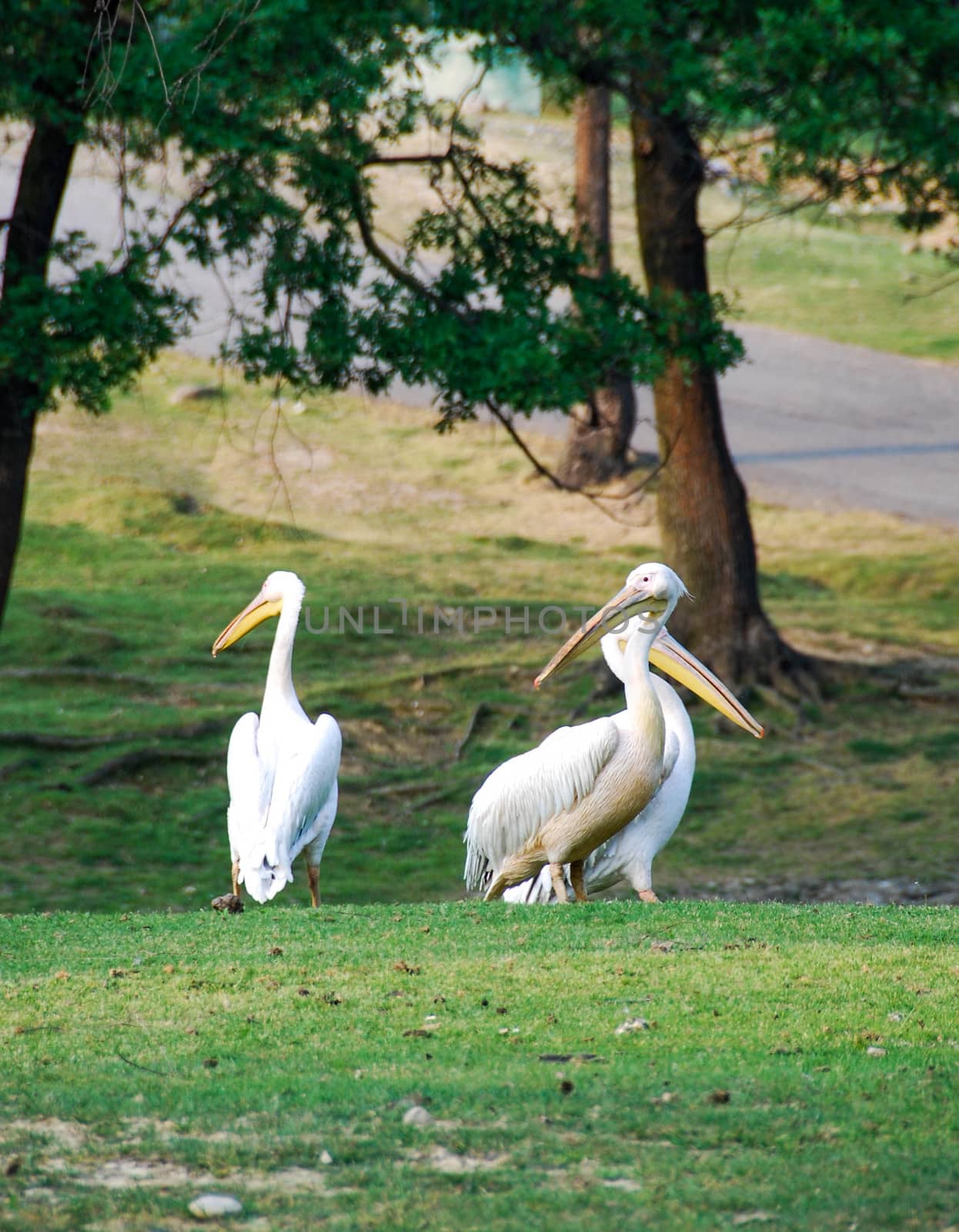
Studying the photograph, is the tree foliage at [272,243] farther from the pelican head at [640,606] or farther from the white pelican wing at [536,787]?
the white pelican wing at [536,787]

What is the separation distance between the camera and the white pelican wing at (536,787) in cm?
771

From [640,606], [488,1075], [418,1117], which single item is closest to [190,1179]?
[418,1117]

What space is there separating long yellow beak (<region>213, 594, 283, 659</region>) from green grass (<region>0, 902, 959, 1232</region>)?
3249 millimetres

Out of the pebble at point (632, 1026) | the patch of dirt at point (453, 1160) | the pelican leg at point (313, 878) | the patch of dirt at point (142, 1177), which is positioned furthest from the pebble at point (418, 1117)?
the pelican leg at point (313, 878)

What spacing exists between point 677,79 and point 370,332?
2.38 meters

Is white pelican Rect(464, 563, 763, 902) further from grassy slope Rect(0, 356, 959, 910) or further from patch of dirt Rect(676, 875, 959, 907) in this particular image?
grassy slope Rect(0, 356, 959, 910)

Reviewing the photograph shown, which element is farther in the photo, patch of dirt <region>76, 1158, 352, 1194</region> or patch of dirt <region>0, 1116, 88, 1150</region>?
patch of dirt <region>0, 1116, 88, 1150</region>

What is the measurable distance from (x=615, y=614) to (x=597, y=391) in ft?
42.9

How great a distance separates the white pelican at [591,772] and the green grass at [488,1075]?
1.07 metres

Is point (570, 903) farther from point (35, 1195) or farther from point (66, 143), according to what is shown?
point (66, 143)

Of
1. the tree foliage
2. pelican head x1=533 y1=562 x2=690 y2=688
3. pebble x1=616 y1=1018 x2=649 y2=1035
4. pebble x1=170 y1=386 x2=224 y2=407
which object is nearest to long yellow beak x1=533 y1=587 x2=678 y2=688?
pelican head x1=533 y1=562 x2=690 y2=688

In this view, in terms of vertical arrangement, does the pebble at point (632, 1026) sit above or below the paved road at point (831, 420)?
below

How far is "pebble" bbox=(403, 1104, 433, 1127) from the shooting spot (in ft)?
13.7

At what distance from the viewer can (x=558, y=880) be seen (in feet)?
26.4
